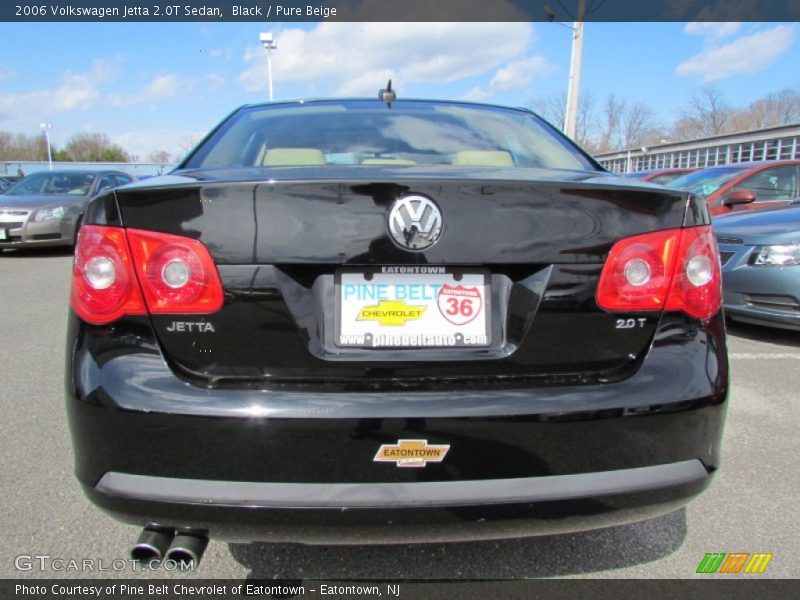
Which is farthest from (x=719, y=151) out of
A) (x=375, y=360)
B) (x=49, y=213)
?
(x=375, y=360)

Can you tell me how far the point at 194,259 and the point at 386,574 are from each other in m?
1.20

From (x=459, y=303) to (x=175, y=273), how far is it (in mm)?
715

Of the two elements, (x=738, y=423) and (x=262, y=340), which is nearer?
(x=262, y=340)

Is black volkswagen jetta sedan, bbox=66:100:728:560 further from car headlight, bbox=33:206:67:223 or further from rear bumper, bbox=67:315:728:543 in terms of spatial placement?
car headlight, bbox=33:206:67:223

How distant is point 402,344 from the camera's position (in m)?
1.42

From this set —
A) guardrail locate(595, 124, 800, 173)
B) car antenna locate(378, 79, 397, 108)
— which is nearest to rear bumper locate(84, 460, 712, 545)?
car antenna locate(378, 79, 397, 108)

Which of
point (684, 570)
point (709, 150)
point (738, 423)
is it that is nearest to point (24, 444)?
point (684, 570)

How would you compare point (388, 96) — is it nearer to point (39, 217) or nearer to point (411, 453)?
point (411, 453)

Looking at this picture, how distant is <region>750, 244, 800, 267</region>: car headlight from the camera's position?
448 centimetres

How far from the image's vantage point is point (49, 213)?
920 cm

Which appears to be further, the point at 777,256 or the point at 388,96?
the point at 777,256

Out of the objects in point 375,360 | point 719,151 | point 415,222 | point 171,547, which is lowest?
point 171,547

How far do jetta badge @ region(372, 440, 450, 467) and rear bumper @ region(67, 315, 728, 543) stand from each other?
2 centimetres

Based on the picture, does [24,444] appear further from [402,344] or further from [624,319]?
[624,319]
